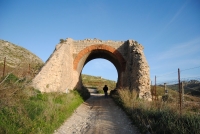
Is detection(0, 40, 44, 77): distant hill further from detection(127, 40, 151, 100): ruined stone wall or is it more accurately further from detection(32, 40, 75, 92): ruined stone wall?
detection(127, 40, 151, 100): ruined stone wall

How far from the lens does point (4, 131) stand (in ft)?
15.1

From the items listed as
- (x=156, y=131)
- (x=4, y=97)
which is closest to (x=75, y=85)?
(x=156, y=131)

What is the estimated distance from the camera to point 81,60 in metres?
16.1

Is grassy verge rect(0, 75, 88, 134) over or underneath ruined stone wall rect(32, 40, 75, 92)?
underneath

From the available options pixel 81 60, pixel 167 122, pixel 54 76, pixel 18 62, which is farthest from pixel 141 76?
pixel 18 62

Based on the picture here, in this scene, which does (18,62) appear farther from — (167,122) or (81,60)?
(167,122)

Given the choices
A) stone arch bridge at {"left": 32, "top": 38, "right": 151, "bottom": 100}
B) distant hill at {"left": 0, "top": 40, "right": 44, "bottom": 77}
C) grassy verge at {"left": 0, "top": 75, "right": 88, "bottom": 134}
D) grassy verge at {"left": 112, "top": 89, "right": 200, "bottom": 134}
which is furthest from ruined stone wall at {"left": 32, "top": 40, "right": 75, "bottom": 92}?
grassy verge at {"left": 112, "top": 89, "right": 200, "bottom": 134}

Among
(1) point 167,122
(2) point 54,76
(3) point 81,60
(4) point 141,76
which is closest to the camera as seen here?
(1) point 167,122

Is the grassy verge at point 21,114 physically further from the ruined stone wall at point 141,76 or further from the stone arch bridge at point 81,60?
the ruined stone wall at point 141,76

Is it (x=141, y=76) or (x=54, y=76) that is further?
(x=141, y=76)

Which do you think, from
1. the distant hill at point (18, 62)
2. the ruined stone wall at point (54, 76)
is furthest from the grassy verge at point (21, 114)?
the ruined stone wall at point (54, 76)

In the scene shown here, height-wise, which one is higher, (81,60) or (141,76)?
(81,60)

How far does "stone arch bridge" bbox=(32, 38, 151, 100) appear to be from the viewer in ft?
34.7

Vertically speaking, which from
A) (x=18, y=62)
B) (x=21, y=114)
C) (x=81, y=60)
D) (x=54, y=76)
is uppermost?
(x=81, y=60)
